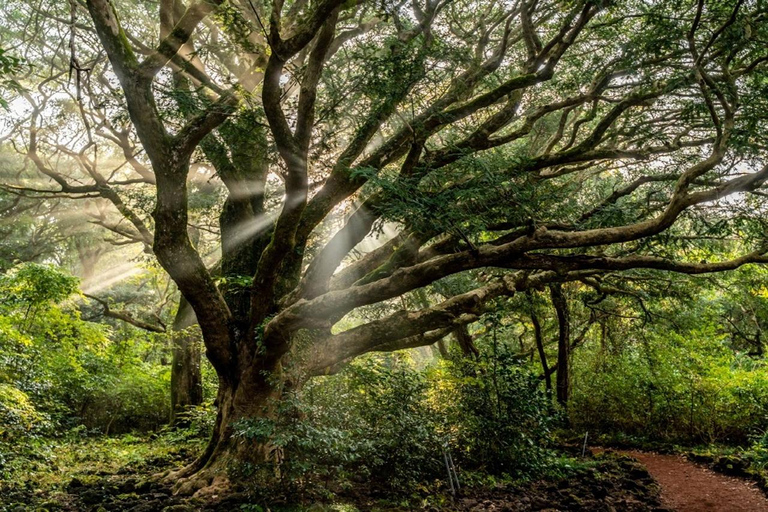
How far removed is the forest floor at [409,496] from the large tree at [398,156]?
802 mm

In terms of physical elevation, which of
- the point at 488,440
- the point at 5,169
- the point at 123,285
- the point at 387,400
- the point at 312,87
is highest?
the point at 5,169

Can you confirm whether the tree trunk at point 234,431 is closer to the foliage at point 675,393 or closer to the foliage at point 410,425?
the foliage at point 410,425

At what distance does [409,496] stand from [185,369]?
691 centimetres

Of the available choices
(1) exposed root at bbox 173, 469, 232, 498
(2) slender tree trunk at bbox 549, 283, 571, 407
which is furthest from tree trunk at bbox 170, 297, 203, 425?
(2) slender tree trunk at bbox 549, 283, 571, 407

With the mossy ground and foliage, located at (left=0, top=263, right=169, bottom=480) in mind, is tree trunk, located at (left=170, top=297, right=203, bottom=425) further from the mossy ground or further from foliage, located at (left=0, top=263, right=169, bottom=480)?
the mossy ground

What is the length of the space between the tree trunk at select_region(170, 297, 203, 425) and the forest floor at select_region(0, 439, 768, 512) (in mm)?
2274

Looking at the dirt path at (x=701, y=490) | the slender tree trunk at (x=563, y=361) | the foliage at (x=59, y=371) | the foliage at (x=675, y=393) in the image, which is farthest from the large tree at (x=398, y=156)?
the slender tree trunk at (x=563, y=361)

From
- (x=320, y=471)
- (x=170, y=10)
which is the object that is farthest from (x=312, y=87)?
(x=320, y=471)

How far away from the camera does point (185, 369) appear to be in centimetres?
1071

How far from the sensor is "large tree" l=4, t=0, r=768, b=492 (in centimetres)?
492

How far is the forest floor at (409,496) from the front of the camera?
5.09 metres

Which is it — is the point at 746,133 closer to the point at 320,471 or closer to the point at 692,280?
the point at 692,280

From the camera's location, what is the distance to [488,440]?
6902mm

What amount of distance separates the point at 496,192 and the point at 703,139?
166 inches
